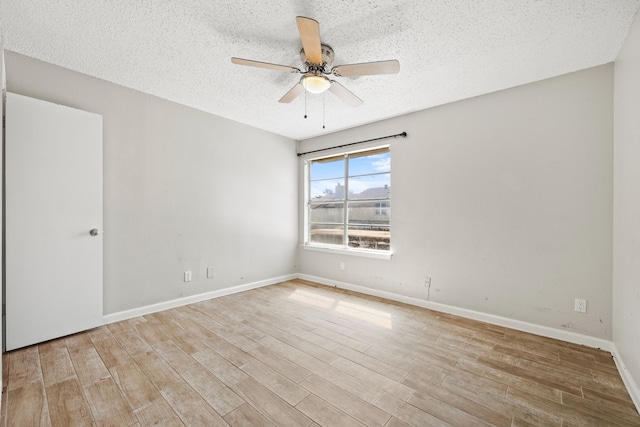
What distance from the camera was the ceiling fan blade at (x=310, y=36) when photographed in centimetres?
159

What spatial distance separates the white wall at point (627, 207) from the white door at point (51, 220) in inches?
173

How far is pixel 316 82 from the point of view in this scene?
2244 millimetres

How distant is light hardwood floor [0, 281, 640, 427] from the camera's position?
161 cm

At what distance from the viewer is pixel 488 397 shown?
1.78 meters

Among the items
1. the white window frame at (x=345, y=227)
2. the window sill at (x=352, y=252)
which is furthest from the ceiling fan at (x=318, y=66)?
the window sill at (x=352, y=252)

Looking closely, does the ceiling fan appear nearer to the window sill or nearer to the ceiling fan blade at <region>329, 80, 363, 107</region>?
the ceiling fan blade at <region>329, 80, 363, 107</region>

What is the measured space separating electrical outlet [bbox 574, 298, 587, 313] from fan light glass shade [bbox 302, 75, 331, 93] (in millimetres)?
3025

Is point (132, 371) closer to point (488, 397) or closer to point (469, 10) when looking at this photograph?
point (488, 397)

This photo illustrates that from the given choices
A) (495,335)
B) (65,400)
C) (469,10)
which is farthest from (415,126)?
(65,400)

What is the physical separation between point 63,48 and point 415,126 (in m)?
3.67

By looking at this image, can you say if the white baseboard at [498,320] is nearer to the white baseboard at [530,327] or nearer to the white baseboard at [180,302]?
the white baseboard at [530,327]

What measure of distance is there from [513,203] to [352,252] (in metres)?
2.15

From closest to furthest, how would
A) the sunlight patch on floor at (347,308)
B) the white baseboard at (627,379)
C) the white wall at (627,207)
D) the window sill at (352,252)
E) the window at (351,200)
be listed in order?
the white baseboard at (627,379) < the white wall at (627,207) < the sunlight patch on floor at (347,308) < the window sill at (352,252) < the window at (351,200)

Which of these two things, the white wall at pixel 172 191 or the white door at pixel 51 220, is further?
the white wall at pixel 172 191
